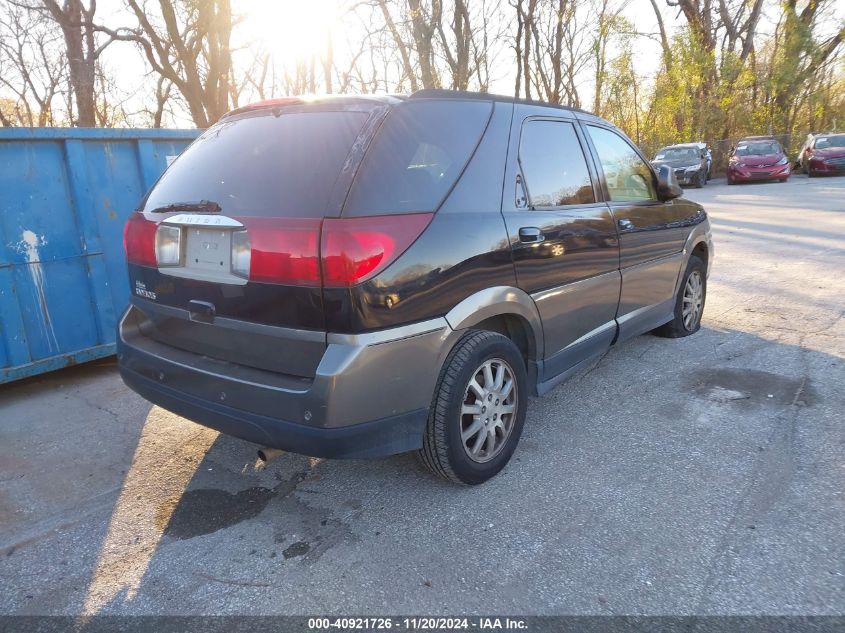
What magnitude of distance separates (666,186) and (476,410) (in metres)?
2.61

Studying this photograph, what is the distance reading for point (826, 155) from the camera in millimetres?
21328

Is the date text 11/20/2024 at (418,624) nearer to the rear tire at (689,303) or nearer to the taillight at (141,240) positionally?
the taillight at (141,240)

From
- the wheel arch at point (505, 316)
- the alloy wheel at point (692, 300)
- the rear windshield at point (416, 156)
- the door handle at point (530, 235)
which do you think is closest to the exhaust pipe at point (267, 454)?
the wheel arch at point (505, 316)

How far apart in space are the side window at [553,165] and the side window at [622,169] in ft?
0.97

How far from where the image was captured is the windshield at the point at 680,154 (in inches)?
827

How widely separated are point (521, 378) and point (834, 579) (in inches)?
58.5

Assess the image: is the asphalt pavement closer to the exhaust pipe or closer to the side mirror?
the exhaust pipe

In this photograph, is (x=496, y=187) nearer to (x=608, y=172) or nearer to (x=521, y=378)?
(x=521, y=378)

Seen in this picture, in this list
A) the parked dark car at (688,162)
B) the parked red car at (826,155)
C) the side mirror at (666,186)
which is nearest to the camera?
the side mirror at (666,186)

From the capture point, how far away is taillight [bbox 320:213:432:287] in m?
2.19

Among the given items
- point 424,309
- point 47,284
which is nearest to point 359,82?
point 47,284

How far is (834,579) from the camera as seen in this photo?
2205 mm

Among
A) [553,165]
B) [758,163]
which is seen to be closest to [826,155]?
[758,163]

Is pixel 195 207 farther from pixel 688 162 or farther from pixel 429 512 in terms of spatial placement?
pixel 688 162
